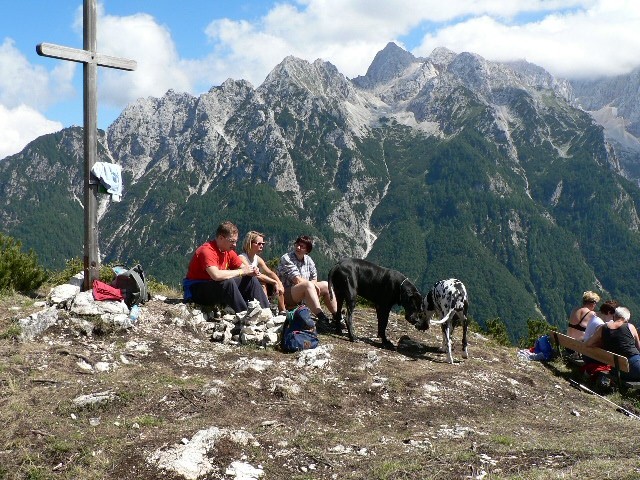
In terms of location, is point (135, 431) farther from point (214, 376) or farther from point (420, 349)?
point (420, 349)

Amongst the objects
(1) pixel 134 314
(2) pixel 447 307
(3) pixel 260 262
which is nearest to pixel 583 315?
(2) pixel 447 307

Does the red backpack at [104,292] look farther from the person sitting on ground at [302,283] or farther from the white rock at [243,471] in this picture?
the white rock at [243,471]

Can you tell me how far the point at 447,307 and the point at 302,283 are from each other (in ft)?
10.4

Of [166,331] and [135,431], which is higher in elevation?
[166,331]

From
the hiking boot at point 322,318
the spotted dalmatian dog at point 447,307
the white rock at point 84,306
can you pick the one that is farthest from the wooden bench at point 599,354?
the white rock at point 84,306

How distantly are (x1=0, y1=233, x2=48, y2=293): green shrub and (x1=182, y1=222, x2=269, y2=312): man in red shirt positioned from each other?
3415mm

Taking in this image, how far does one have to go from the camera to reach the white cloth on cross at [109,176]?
10117 mm

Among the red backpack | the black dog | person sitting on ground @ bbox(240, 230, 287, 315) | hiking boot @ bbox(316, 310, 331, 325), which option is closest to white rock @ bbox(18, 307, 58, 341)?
the red backpack

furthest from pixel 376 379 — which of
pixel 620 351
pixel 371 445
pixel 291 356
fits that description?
pixel 620 351

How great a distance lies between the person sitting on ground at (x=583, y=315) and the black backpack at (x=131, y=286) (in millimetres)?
10207

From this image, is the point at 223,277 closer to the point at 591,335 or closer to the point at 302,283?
the point at 302,283

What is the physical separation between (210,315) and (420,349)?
4.62 meters

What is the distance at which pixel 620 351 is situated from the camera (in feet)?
38.7

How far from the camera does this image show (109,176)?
10266 millimetres
